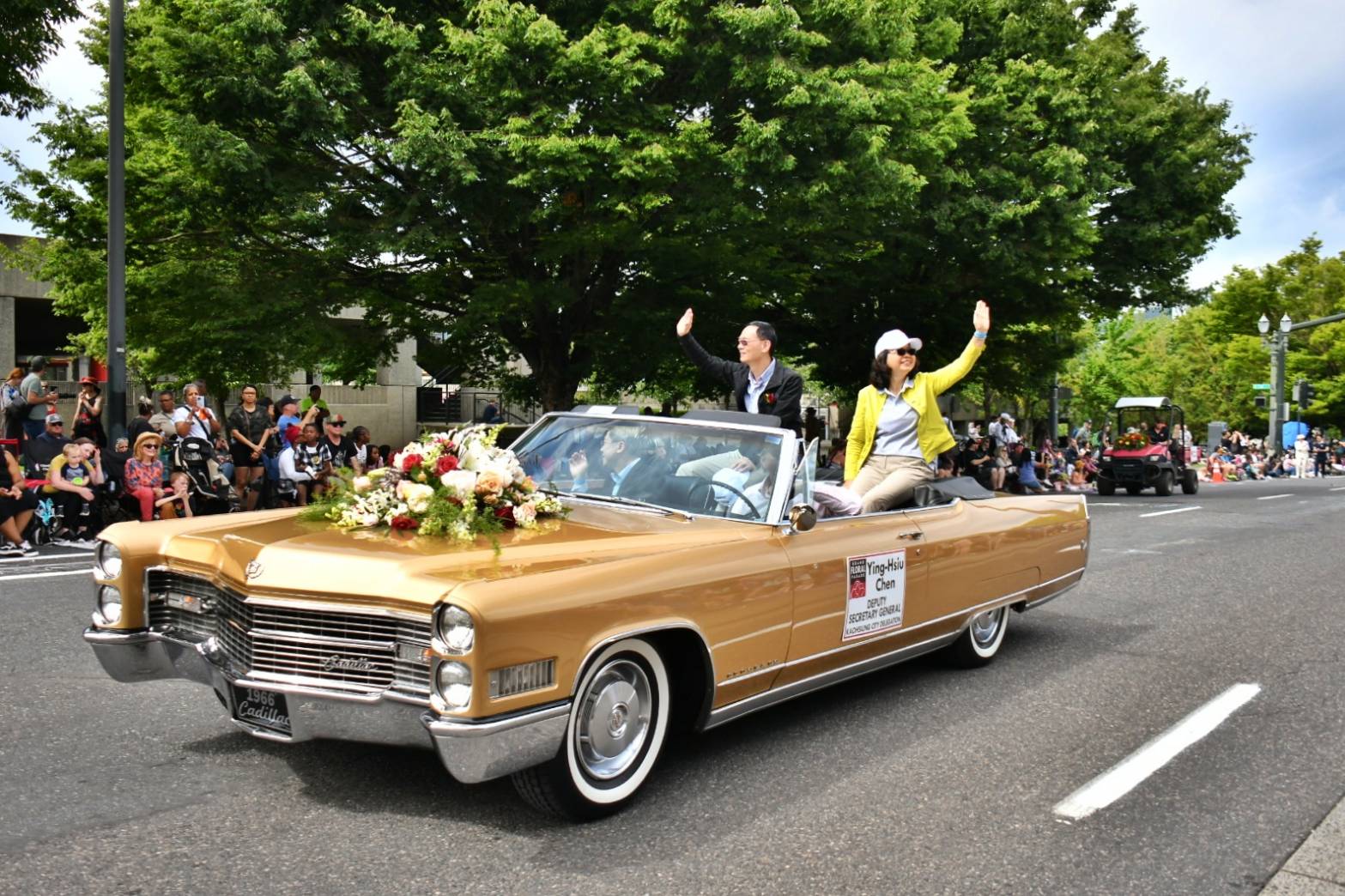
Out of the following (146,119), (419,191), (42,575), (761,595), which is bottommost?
(42,575)

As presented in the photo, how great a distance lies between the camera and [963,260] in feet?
79.5

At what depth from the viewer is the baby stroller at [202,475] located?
12.9 m

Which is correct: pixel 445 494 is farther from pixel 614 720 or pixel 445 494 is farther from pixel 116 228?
pixel 116 228

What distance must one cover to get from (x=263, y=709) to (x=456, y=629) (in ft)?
2.69

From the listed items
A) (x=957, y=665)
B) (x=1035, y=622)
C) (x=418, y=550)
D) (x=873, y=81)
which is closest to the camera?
(x=418, y=550)

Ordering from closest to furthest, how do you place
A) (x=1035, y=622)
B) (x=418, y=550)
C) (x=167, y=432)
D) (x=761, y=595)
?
(x=418, y=550) < (x=761, y=595) < (x=1035, y=622) < (x=167, y=432)

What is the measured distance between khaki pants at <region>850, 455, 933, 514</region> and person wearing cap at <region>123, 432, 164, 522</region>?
8.35 m

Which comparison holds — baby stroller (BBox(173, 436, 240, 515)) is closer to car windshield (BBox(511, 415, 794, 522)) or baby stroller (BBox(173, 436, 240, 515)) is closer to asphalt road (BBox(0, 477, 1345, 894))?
asphalt road (BBox(0, 477, 1345, 894))

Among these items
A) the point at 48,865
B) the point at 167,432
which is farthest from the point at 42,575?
the point at 48,865

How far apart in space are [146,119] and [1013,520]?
16730mm

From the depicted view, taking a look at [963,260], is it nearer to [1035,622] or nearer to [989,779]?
[1035,622]

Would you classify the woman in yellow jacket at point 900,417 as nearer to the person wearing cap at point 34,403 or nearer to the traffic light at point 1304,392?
the person wearing cap at point 34,403

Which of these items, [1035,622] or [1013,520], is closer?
[1013,520]

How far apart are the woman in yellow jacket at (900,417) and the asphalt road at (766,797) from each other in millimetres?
1110
